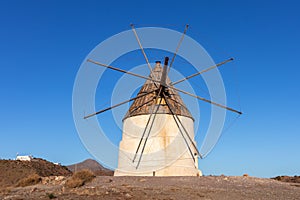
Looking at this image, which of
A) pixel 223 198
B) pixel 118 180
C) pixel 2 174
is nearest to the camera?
pixel 223 198

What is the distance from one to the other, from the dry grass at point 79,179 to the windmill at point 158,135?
3.89m

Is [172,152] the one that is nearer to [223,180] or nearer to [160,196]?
→ [223,180]

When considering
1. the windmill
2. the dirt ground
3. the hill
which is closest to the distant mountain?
the hill

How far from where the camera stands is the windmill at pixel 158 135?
68.4 feet

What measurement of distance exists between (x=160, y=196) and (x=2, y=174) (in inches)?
1109

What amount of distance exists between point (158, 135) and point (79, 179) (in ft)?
21.9

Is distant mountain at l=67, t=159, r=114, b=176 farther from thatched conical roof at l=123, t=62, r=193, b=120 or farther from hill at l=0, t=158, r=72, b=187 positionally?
thatched conical roof at l=123, t=62, r=193, b=120

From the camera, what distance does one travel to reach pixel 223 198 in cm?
1181

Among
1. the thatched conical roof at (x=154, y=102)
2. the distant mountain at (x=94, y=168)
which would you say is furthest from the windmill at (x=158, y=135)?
the distant mountain at (x=94, y=168)

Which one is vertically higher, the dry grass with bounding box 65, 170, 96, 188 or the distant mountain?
the distant mountain

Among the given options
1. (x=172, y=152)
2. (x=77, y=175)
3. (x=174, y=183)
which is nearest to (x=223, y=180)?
(x=174, y=183)

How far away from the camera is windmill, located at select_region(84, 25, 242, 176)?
821 inches

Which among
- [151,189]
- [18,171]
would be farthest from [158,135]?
[18,171]

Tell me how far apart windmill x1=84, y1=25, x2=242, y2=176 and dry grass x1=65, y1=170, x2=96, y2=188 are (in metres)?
3.89
